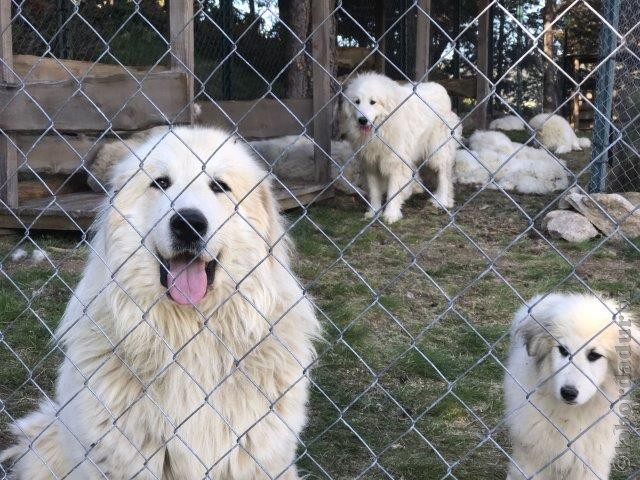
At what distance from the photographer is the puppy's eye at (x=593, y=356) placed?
8.24 ft

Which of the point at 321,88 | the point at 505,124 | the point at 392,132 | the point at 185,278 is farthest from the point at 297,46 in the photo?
the point at 185,278

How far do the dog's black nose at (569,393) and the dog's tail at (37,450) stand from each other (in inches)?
71.9

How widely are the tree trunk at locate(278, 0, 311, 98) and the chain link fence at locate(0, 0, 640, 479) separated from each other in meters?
0.13

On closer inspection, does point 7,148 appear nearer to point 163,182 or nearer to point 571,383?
point 163,182

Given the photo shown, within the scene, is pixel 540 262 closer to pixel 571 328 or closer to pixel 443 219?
pixel 443 219

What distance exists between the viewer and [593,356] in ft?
8.28

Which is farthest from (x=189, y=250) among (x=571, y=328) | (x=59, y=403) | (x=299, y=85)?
(x=299, y=85)

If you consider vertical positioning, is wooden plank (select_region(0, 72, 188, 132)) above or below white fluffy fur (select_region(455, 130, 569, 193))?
above

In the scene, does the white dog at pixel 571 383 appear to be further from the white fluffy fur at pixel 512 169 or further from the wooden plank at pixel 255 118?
the white fluffy fur at pixel 512 169

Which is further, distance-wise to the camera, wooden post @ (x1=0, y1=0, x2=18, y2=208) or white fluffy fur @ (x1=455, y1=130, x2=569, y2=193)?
white fluffy fur @ (x1=455, y1=130, x2=569, y2=193)

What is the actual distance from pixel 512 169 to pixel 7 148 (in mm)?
5859

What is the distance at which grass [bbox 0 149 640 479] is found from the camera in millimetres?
2756

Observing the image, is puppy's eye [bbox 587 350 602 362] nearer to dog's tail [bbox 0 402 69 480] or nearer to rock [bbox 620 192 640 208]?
dog's tail [bbox 0 402 69 480]

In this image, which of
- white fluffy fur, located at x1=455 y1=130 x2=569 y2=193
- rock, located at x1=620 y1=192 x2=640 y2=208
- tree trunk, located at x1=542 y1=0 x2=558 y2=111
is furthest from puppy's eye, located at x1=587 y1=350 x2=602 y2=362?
tree trunk, located at x1=542 y1=0 x2=558 y2=111
